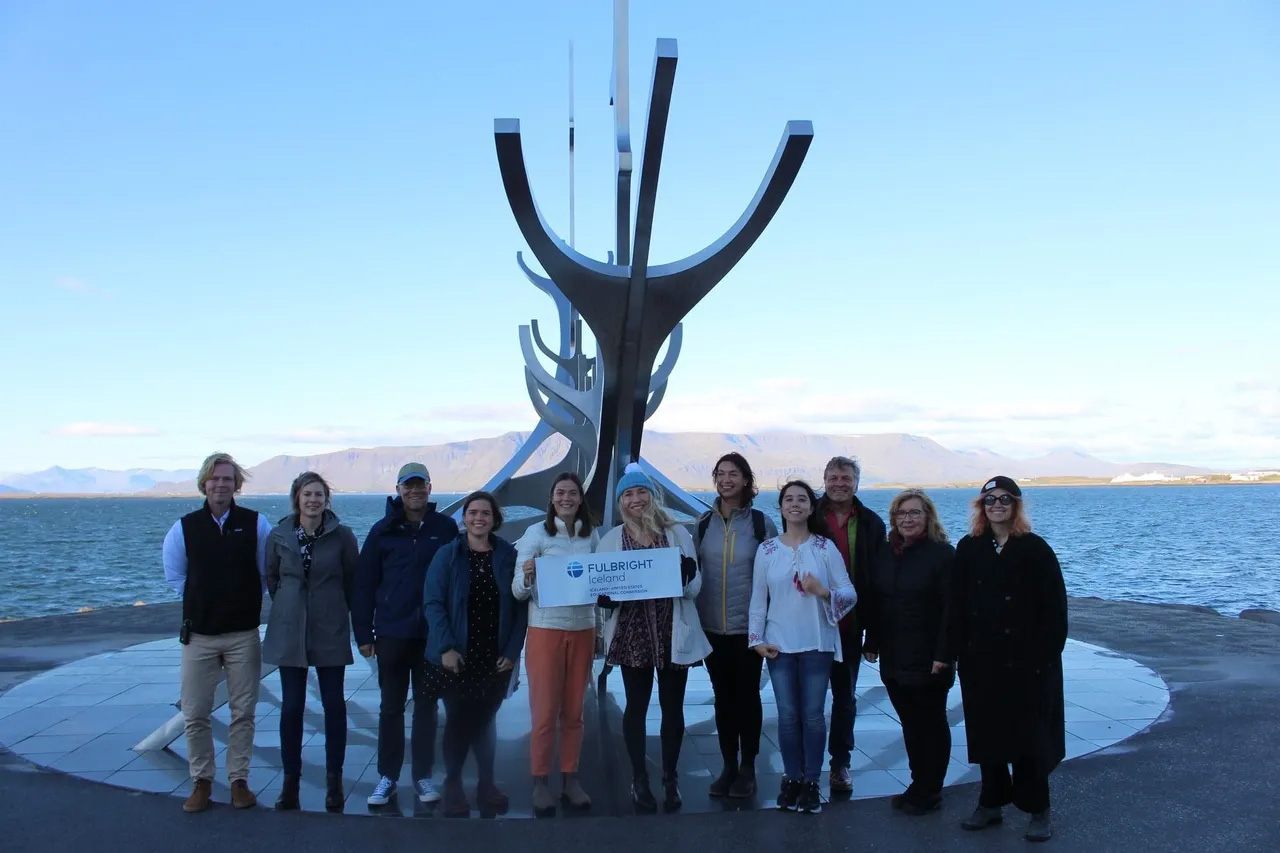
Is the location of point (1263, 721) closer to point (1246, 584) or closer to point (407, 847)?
point (407, 847)

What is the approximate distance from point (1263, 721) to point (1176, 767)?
1.72 meters

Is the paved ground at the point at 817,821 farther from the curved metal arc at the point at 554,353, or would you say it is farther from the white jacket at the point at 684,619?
the curved metal arc at the point at 554,353

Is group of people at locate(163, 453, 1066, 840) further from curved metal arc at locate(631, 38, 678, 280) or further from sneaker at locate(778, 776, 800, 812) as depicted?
curved metal arc at locate(631, 38, 678, 280)

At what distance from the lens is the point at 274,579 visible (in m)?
5.17

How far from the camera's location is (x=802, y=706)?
5000mm

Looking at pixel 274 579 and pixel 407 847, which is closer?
pixel 407 847

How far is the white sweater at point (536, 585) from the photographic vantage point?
5094mm

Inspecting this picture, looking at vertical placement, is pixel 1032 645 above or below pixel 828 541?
below

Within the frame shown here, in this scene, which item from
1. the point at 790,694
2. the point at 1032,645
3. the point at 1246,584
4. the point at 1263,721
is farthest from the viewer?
the point at 1246,584

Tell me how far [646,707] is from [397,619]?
4.46ft

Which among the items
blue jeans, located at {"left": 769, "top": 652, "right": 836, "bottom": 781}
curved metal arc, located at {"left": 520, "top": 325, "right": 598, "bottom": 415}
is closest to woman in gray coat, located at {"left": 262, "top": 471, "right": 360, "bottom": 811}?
blue jeans, located at {"left": 769, "top": 652, "right": 836, "bottom": 781}

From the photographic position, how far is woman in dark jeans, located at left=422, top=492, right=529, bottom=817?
16.6 feet

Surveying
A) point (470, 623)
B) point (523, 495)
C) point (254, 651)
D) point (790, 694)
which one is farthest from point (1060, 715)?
point (523, 495)

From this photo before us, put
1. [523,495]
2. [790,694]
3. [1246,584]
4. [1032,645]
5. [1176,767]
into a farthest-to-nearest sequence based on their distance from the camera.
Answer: [1246,584]
[523,495]
[1176,767]
[790,694]
[1032,645]
